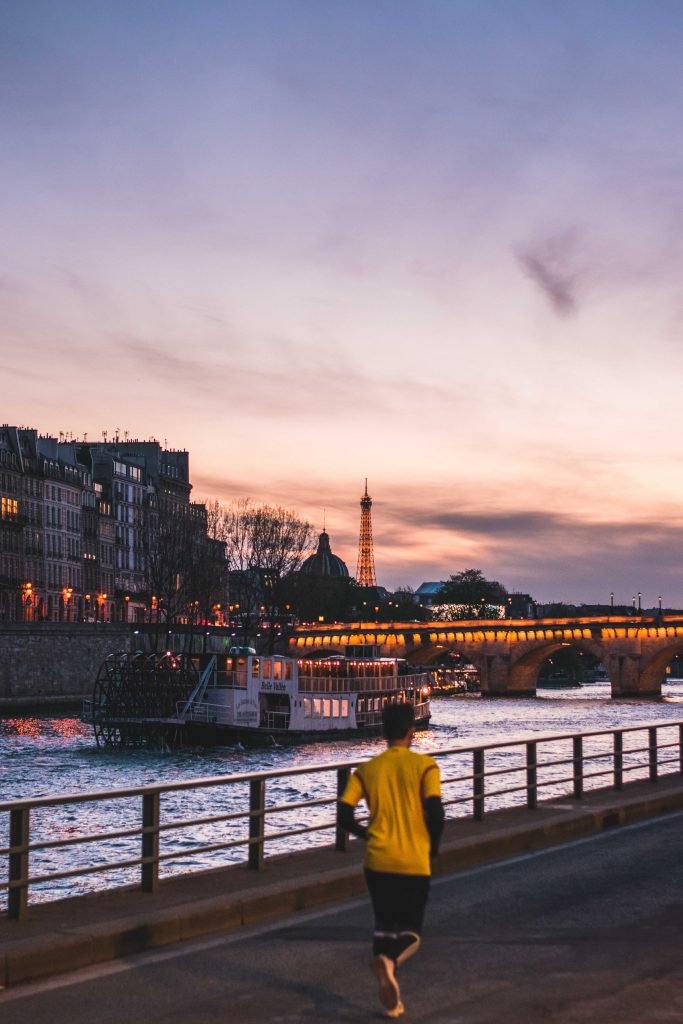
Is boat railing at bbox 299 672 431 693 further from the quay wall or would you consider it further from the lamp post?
the lamp post

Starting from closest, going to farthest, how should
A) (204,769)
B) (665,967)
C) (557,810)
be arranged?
(665,967) → (557,810) → (204,769)

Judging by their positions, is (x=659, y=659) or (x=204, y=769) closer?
(x=204, y=769)

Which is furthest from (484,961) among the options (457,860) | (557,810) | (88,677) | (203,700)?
(88,677)

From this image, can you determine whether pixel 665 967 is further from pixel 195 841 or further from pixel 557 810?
pixel 195 841

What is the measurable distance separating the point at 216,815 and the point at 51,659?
86298 millimetres

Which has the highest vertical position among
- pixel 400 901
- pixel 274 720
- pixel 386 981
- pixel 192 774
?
pixel 400 901

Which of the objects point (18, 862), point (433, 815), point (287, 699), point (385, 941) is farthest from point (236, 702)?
point (433, 815)

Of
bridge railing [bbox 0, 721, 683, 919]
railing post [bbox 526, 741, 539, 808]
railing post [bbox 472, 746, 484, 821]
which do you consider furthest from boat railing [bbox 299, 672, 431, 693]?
railing post [bbox 472, 746, 484, 821]

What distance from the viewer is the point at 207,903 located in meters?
13.3

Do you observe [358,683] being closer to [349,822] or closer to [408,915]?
[349,822]

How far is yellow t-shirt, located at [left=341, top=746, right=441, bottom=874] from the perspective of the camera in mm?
9758

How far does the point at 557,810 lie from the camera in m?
20.9

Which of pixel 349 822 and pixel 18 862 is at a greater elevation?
pixel 349 822

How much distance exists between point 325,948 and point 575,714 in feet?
310
